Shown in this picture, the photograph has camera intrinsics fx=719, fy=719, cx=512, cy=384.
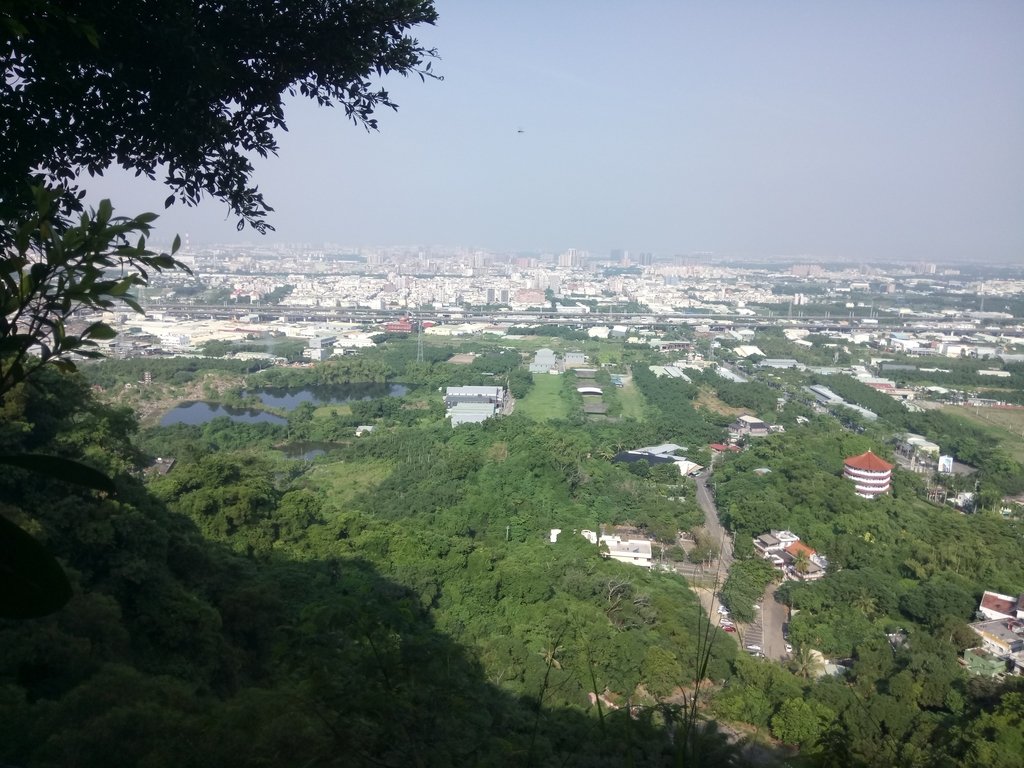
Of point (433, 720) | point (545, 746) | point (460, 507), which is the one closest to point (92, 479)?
point (433, 720)

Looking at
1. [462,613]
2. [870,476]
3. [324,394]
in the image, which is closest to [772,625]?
[462,613]

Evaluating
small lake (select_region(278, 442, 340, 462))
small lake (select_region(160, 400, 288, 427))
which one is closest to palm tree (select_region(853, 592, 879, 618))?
small lake (select_region(278, 442, 340, 462))

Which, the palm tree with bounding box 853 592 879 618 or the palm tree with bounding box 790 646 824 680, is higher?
the palm tree with bounding box 853 592 879 618

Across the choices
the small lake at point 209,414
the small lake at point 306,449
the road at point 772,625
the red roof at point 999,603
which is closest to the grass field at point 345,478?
the small lake at point 306,449

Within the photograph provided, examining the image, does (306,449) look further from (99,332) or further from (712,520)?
(99,332)

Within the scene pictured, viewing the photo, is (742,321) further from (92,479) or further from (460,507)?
(92,479)

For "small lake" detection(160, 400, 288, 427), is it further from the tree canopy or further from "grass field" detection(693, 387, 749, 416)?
the tree canopy

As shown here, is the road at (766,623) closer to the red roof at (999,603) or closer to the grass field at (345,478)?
the red roof at (999,603)
